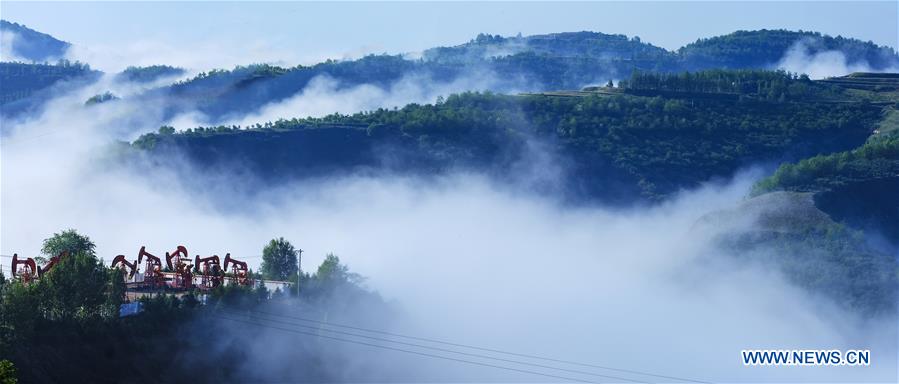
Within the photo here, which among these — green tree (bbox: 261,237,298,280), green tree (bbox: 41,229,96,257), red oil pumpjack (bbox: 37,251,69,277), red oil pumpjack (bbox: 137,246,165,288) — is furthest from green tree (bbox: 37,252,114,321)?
green tree (bbox: 261,237,298,280)

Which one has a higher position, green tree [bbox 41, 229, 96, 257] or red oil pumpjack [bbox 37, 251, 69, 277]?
green tree [bbox 41, 229, 96, 257]

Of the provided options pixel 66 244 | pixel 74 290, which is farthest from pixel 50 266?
pixel 66 244

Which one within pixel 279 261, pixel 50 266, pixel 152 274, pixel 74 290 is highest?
pixel 279 261

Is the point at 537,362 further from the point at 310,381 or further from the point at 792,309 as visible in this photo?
the point at 792,309

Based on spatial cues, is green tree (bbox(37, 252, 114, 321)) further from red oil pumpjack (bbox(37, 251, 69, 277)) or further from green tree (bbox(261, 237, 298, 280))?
green tree (bbox(261, 237, 298, 280))

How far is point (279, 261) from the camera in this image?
492ft

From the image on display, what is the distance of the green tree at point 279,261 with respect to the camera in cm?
14875

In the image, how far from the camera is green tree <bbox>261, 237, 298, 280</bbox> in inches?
5856

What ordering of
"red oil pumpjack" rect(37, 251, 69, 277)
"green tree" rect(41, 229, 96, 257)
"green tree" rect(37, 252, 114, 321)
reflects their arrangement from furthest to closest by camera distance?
"green tree" rect(41, 229, 96, 257)
"red oil pumpjack" rect(37, 251, 69, 277)
"green tree" rect(37, 252, 114, 321)

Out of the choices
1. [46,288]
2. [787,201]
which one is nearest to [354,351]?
[46,288]

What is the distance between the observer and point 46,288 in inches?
4377

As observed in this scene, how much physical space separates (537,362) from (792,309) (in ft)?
134

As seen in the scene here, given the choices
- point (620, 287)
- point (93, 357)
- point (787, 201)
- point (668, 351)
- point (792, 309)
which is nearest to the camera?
point (93, 357)

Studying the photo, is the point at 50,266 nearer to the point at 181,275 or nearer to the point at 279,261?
the point at 181,275
